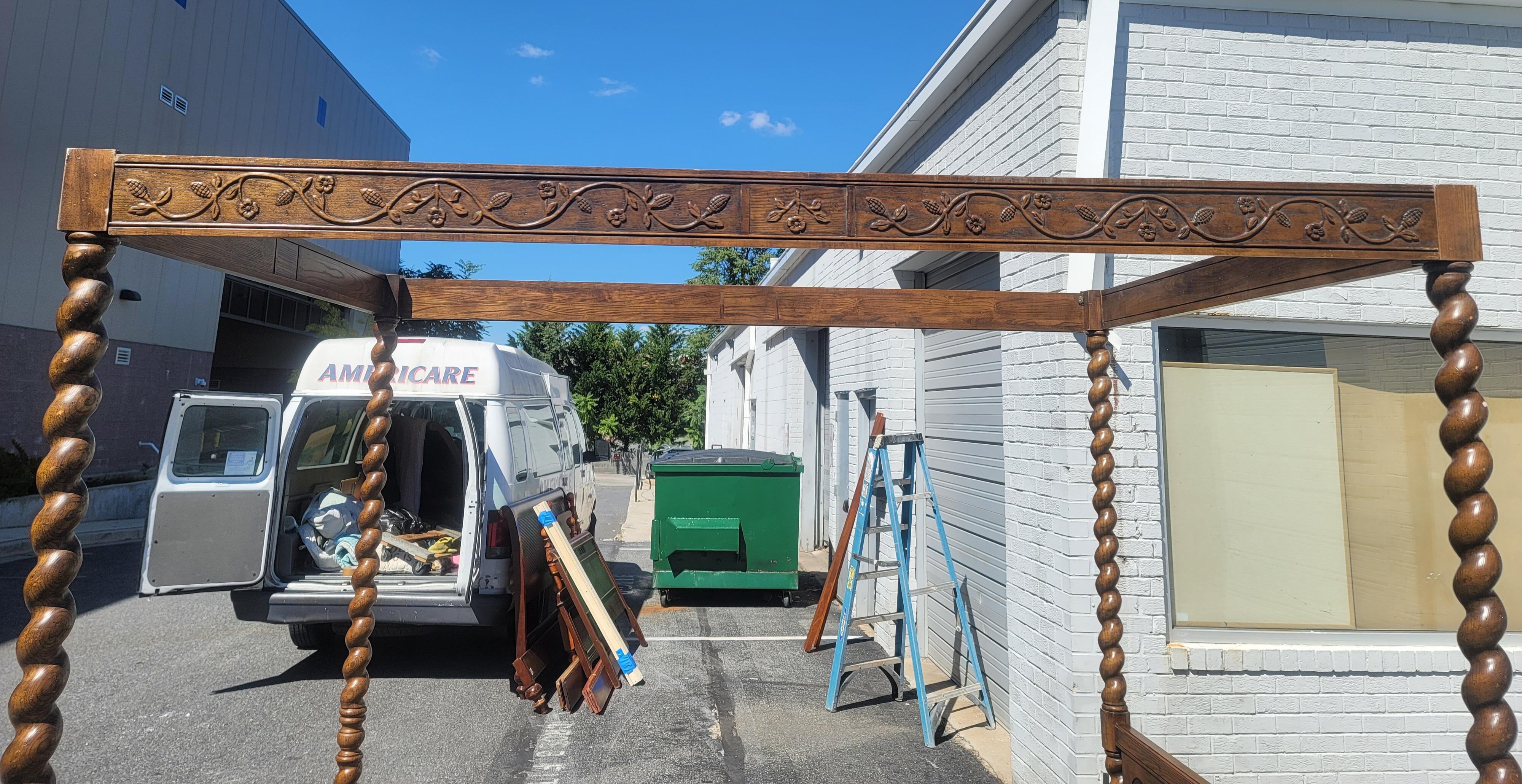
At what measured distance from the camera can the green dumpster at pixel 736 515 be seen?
Result: 25.4ft

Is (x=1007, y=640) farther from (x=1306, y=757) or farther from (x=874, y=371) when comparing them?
(x=874, y=371)

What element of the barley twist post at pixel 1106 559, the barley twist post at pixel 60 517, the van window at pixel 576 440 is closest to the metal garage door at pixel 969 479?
the barley twist post at pixel 1106 559

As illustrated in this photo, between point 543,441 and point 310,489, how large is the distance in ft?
6.67

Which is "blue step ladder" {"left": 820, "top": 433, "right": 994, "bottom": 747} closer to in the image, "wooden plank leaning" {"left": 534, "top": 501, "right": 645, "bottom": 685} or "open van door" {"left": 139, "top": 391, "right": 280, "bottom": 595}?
"wooden plank leaning" {"left": 534, "top": 501, "right": 645, "bottom": 685}

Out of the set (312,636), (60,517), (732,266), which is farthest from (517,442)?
(732,266)

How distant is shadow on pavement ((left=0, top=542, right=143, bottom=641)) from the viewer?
681cm

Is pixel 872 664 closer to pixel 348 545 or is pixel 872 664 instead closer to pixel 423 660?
pixel 423 660

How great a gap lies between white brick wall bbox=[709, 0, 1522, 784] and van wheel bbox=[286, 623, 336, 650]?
5425 mm

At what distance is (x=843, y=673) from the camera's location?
5.82 meters

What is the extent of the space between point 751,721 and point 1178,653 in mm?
2608

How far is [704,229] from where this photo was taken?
2137mm

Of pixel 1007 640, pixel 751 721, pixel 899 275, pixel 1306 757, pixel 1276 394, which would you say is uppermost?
pixel 899 275

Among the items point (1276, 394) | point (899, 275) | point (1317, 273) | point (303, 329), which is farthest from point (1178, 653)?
point (303, 329)

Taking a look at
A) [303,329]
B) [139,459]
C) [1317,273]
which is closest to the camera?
[1317,273]
